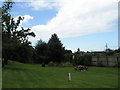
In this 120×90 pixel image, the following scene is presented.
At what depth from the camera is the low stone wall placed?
34438 mm

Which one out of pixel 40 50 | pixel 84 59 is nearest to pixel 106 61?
pixel 84 59

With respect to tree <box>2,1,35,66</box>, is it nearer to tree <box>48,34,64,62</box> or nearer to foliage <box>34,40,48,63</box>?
tree <box>48,34,64,62</box>

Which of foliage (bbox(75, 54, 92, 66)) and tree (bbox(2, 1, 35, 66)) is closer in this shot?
tree (bbox(2, 1, 35, 66))

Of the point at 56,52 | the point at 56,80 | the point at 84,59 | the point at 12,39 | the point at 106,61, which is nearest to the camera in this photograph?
the point at 56,80

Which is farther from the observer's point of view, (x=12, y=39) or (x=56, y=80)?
(x=12, y=39)

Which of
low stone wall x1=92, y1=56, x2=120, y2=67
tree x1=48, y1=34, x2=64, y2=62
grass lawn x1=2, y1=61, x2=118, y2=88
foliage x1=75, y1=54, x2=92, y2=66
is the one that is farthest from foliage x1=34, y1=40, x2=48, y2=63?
grass lawn x1=2, y1=61, x2=118, y2=88

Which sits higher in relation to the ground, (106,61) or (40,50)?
(40,50)

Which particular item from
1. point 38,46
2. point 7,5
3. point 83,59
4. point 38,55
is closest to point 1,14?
point 7,5

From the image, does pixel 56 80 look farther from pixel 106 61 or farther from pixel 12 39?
pixel 106 61

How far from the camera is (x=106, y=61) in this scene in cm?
3669

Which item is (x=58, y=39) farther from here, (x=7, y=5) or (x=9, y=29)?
(x=7, y=5)

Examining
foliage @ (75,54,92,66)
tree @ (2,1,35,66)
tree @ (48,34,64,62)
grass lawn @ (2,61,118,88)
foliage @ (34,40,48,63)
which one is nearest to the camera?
grass lawn @ (2,61,118,88)

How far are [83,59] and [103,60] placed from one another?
508 centimetres

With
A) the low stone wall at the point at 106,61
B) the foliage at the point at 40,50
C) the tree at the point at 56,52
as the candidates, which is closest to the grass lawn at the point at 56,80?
the low stone wall at the point at 106,61
